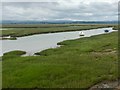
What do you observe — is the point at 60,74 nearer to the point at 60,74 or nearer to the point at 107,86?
the point at 60,74

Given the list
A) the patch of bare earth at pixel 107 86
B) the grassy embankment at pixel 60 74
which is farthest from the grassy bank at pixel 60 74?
the patch of bare earth at pixel 107 86

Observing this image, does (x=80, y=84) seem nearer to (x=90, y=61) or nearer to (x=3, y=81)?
(x=3, y=81)

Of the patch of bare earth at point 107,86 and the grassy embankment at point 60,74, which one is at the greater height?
the grassy embankment at point 60,74

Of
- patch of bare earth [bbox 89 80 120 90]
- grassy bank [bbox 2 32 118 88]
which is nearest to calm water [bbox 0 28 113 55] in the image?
grassy bank [bbox 2 32 118 88]

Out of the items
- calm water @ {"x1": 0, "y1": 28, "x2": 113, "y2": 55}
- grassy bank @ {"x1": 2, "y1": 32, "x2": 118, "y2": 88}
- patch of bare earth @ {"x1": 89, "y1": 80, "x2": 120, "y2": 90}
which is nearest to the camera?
patch of bare earth @ {"x1": 89, "y1": 80, "x2": 120, "y2": 90}

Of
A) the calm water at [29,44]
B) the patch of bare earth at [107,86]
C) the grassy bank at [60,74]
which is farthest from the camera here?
the calm water at [29,44]

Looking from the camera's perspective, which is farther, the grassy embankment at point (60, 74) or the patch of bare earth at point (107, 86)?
the grassy embankment at point (60, 74)

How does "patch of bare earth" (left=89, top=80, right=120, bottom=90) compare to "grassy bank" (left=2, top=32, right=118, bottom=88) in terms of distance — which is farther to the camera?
"grassy bank" (left=2, top=32, right=118, bottom=88)

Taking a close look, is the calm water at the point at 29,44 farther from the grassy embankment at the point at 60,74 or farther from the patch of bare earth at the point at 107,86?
the patch of bare earth at the point at 107,86

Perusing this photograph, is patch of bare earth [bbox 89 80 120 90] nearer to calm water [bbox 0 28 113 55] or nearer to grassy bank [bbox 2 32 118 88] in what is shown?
grassy bank [bbox 2 32 118 88]

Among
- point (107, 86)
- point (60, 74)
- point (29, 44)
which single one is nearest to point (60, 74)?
point (60, 74)

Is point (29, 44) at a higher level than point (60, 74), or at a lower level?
higher

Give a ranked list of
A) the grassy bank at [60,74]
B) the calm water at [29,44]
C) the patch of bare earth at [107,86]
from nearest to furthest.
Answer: the patch of bare earth at [107,86] → the grassy bank at [60,74] → the calm water at [29,44]


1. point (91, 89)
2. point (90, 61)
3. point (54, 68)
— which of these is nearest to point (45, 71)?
point (54, 68)
